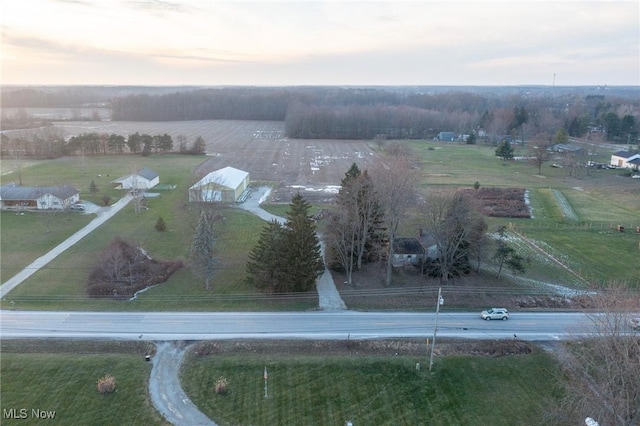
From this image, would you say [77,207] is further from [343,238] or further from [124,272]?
[343,238]

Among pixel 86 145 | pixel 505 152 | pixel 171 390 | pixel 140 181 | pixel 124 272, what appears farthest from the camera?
pixel 505 152

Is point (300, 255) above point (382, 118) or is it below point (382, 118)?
below

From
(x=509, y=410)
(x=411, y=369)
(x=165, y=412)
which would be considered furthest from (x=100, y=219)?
(x=509, y=410)

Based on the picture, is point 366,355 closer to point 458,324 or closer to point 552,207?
point 458,324

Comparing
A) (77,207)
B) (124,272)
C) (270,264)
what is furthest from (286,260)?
(77,207)

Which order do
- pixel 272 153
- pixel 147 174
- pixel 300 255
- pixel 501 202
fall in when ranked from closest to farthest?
pixel 300 255
pixel 501 202
pixel 147 174
pixel 272 153

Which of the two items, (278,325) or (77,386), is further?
(278,325)
